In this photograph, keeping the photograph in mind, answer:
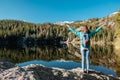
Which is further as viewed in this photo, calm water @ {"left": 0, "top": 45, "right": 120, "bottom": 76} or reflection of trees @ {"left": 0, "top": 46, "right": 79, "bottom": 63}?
reflection of trees @ {"left": 0, "top": 46, "right": 79, "bottom": 63}

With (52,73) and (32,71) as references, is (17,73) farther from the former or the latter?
(52,73)

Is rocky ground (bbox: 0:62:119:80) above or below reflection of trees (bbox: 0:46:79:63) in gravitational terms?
above

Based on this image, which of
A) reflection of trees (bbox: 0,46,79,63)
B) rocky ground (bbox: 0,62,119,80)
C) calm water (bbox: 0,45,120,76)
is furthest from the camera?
reflection of trees (bbox: 0,46,79,63)

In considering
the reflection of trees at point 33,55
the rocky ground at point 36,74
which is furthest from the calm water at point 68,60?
the rocky ground at point 36,74

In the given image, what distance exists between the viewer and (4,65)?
2028 centimetres

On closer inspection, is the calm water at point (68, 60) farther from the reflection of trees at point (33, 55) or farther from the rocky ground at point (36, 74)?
the rocky ground at point (36, 74)

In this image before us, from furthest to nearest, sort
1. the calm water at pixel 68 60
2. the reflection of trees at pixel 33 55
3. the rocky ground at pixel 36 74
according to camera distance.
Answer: the reflection of trees at pixel 33 55
the calm water at pixel 68 60
the rocky ground at pixel 36 74

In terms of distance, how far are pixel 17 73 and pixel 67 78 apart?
11.5 feet

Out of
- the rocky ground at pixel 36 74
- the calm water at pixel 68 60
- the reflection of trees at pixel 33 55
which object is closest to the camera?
the rocky ground at pixel 36 74

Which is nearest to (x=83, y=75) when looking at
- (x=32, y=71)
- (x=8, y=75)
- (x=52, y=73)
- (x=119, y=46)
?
(x=52, y=73)

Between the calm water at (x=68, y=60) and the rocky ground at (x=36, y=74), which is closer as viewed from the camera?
the rocky ground at (x=36, y=74)

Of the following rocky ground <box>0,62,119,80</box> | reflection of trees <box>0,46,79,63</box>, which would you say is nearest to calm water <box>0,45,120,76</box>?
reflection of trees <box>0,46,79,63</box>

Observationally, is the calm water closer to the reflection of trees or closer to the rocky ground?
the reflection of trees

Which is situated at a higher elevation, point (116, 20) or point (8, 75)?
point (116, 20)
